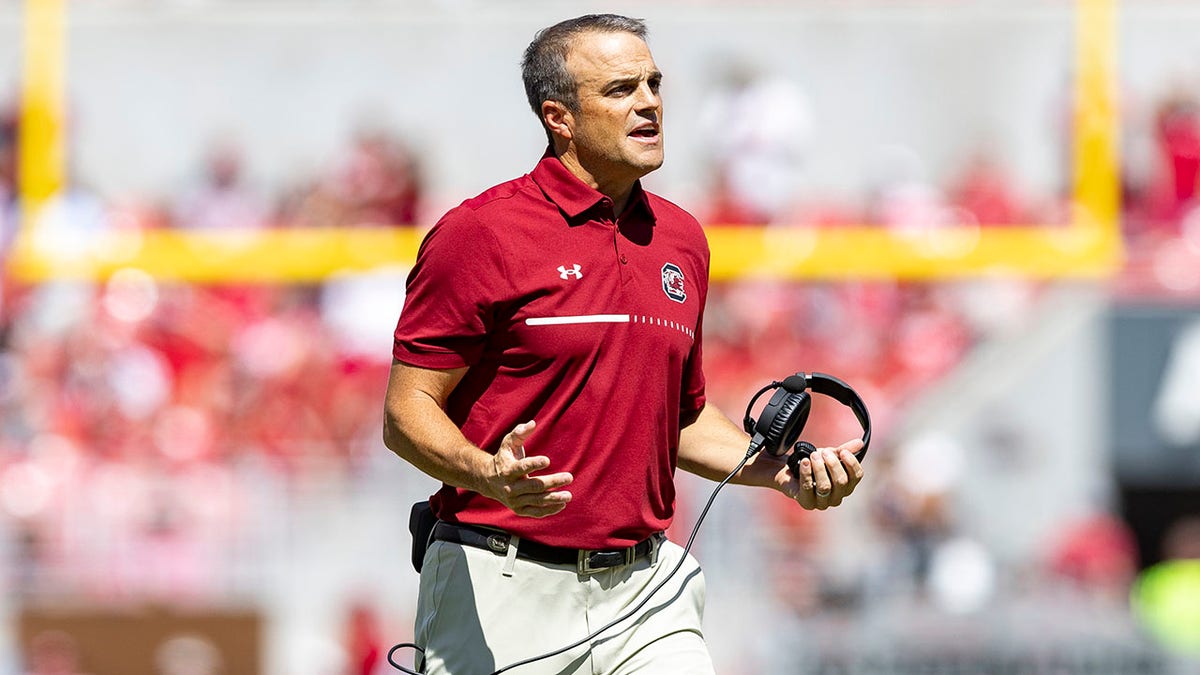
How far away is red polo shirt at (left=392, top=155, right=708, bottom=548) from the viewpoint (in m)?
4.06

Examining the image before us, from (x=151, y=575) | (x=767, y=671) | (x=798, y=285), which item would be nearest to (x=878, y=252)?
(x=798, y=285)

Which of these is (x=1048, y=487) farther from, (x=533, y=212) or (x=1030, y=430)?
(x=533, y=212)

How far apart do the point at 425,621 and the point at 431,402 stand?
0.51m

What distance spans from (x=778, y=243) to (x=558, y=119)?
982 centimetres

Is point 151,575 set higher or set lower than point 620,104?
lower

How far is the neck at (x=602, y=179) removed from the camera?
4.26 meters

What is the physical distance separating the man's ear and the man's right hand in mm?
805

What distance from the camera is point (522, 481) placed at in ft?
12.0

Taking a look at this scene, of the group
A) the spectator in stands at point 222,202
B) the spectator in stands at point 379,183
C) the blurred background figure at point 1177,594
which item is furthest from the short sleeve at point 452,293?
the spectator in stands at point 222,202

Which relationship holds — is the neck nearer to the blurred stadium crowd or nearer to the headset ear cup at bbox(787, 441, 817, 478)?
the headset ear cup at bbox(787, 441, 817, 478)

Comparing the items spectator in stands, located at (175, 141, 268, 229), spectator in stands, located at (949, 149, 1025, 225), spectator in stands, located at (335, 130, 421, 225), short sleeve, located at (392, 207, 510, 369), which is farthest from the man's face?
spectator in stands, located at (175, 141, 268, 229)

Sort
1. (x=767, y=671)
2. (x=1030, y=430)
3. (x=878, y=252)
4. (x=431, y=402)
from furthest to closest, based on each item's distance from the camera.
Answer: (x=878, y=252) → (x=1030, y=430) → (x=767, y=671) → (x=431, y=402)

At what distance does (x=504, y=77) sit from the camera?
55.4ft

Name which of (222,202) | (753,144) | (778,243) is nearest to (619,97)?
(778,243)
